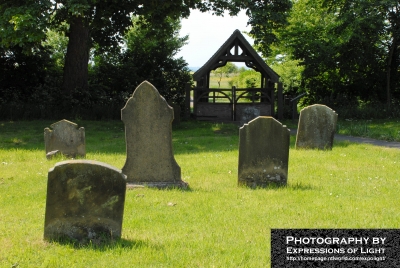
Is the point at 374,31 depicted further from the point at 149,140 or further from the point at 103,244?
the point at 103,244

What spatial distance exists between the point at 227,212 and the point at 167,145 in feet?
8.11

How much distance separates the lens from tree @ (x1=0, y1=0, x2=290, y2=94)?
64.7ft

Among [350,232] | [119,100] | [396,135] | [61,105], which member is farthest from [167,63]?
[350,232]

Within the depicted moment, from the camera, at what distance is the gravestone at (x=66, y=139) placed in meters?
13.5

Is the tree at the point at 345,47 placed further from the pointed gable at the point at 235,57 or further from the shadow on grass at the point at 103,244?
the shadow on grass at the point at 103,244

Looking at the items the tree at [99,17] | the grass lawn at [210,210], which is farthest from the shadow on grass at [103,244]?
the tree at [99,17]

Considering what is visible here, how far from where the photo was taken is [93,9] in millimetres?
22516

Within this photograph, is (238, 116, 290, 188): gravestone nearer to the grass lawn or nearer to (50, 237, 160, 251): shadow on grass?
the grass lawn

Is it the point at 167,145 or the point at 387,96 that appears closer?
the point at 167,145

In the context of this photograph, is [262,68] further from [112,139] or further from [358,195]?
[358,195]

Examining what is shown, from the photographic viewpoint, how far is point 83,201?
6.54 meters

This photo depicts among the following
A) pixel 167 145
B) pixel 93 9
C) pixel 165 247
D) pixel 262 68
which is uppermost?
pixel 93 9

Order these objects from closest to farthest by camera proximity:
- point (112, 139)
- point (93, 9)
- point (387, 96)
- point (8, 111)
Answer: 1. point (112, 139)
2. point (93, 9)
3. point (8, 111)
4. point (387, 96)

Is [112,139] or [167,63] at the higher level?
[167,63]
